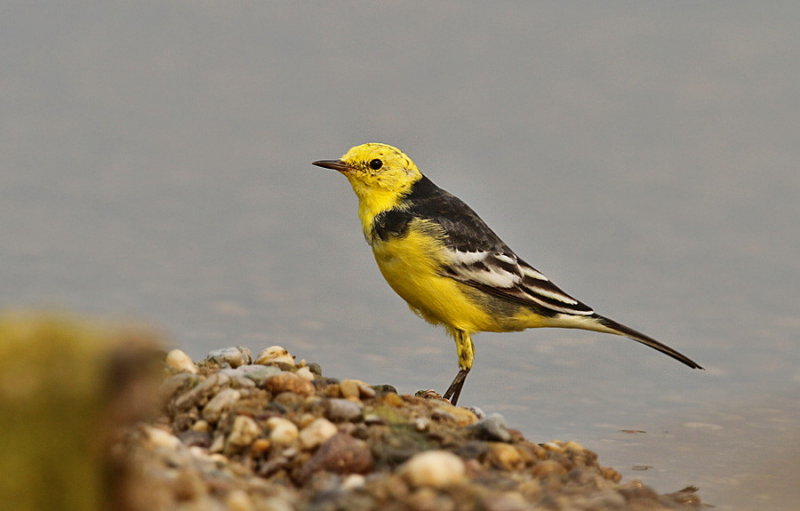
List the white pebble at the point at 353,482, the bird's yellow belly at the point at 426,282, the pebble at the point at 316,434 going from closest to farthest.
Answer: the white pebble at the point at 353,482 < the pebble at the point at 316,434 < the bird's yellow belly at the point at 426,282

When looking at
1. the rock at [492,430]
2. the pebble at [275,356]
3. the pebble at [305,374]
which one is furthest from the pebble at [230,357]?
the rock at [492,430]

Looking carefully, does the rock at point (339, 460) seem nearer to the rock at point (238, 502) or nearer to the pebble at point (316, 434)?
the pebble at point (316, 434)

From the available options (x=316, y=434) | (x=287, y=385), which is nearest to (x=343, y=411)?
(x=316, y=434)

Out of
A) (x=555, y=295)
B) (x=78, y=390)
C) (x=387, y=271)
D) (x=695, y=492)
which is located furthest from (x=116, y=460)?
(x=555, y=295)

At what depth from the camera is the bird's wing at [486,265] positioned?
8.77 metres

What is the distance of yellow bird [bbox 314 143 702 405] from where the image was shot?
8.65 metres

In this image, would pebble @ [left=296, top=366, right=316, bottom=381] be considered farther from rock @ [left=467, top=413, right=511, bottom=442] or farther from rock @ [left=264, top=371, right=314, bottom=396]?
rock @ [left=467, top=413, right=511, bottom=442]

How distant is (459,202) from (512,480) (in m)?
4.56

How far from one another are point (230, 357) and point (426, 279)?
193cm

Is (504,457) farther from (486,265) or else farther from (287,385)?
(486,265)

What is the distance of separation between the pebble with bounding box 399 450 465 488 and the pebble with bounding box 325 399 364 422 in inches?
53.8

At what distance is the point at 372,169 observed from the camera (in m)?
9.12

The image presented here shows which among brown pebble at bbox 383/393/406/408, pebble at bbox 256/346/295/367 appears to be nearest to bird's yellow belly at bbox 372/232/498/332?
pebble at bbox 256/346/295/367

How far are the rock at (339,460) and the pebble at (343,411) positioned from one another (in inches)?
23.1
